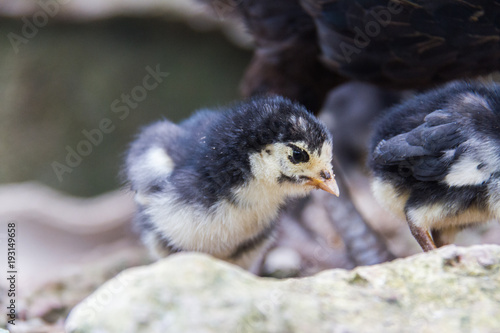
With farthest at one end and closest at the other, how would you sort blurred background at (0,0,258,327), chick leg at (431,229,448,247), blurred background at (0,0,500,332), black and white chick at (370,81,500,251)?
blurred background at (0,0,258,327) < blurred background at (0,0,500,332) < chick leg at (431,229,448,247) < black and white chick at (370,81,500,251)

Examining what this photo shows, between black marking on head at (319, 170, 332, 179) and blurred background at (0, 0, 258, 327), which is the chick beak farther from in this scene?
blurred background at (0, 0, 258, 327)

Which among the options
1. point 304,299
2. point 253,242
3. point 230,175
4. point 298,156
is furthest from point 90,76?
point 304,299

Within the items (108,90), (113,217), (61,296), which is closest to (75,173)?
(108,90)

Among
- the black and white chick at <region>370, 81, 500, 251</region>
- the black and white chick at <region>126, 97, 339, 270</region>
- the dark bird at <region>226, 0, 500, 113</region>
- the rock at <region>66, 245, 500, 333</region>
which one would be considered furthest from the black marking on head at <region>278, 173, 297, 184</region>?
the dark bird at <region>226, 0, 500, 113</region>

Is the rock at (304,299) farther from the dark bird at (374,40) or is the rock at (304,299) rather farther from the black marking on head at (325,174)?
the dark bird at (374,40)

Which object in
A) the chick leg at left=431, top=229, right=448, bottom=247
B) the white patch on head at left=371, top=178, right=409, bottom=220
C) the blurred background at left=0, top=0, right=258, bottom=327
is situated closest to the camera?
the white patch on head at left=371, top=178, right=409, bottom=220

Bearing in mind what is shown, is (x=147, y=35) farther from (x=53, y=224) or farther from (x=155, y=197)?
(x=155, y=197)

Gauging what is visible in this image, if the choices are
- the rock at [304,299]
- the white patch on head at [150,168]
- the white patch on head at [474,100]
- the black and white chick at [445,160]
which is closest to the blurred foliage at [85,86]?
the white patch on head at [150,168]
